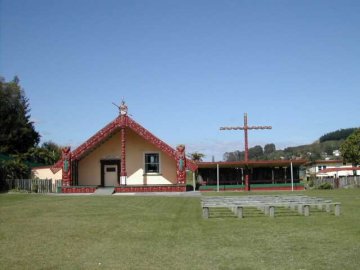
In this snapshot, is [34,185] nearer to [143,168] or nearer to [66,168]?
[66,168]

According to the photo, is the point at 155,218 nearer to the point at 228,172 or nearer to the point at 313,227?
the point at 313,227

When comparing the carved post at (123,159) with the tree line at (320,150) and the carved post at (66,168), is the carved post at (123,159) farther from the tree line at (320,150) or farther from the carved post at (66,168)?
the tree line at (320,150)

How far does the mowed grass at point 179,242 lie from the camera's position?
8648mm

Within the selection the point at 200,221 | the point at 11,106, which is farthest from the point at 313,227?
the point at 11,106

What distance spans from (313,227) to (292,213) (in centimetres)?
418

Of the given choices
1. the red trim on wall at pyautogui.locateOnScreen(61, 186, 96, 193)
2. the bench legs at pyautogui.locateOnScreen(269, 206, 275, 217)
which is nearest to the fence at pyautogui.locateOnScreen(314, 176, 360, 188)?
the red trim on wall at pyautogui.locateOnScreen(61, 186, 96, 193)

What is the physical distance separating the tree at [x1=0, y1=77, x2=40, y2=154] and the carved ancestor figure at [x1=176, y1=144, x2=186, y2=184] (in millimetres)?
28451

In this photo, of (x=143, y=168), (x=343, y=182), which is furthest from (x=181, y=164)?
(x=343, y=182)

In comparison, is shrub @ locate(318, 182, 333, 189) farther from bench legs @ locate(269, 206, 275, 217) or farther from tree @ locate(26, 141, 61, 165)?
tree @ locate(26, 141, 61, 165)

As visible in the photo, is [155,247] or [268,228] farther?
[268,228]

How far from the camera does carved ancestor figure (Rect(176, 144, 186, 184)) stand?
3469cm

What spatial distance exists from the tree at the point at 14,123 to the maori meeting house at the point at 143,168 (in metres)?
22.4

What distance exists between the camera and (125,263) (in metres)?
8.65

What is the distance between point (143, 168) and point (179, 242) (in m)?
26.5
